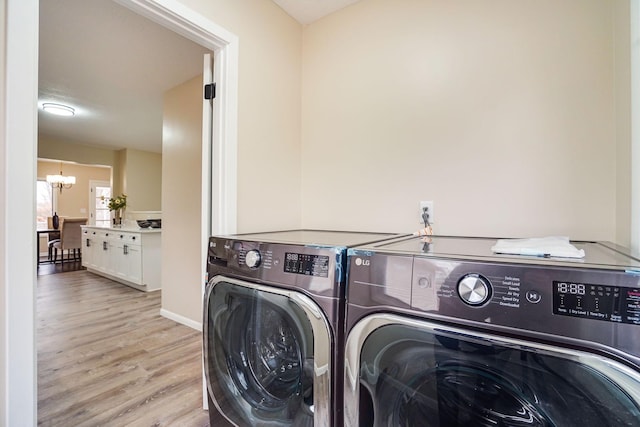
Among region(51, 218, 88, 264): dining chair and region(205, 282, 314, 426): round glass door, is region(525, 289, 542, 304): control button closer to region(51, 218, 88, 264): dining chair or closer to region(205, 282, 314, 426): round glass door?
region(205, 282, 314, 426): round glass door

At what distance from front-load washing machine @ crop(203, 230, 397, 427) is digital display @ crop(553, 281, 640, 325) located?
0.53 m

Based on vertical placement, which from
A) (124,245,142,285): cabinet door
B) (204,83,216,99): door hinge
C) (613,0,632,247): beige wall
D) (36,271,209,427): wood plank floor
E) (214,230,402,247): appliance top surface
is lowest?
(36,271,209,427): wood plank floor

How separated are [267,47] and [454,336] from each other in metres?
1.85

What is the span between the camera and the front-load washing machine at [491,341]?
59 centimetres

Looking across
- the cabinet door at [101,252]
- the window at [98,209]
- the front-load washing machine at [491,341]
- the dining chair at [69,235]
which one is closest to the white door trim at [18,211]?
the front-load washing machine at [491,341]

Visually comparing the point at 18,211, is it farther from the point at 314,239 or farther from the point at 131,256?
the point at 131,256

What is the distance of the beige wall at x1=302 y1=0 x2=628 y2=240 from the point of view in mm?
1268

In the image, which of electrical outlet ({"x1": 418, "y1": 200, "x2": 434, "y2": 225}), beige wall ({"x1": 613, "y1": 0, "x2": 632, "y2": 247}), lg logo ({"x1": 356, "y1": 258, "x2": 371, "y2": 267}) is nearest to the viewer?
lg logo ({"x1": 356, "y1": 258, "x2": 371, "y2": 267})

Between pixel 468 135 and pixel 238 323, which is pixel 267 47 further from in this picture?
pixel 238 323

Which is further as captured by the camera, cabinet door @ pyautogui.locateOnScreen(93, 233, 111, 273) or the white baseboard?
cabinet door @ pyautogui.locateOnScreen(93, 233, 111, 273)

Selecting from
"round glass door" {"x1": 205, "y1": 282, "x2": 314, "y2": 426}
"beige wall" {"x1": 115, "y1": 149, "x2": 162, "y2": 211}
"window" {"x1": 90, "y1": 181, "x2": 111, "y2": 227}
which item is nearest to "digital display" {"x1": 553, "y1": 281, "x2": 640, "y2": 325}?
"round glass door" {"x1": 205, "y1": 282, "x2": 314, "y2": 426}

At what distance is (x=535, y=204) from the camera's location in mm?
1356

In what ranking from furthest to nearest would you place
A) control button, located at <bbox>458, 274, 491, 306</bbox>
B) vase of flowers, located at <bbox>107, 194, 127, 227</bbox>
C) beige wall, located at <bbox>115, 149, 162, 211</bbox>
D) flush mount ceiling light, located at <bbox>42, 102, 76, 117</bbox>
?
beige wall, located at <bbox>115, 149, 162, 211</bbox> < vase of flowers, located at <bbox>107, 194, 127, 227</bbox> < flush mount ceiling light, located at <bbox>42, 102, 76, 117</bbox> < control button, located at <bbox>458, 274, 491, 306</bbox>

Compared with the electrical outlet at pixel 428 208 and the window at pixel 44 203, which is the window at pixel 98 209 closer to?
the window at pixel 44 203
